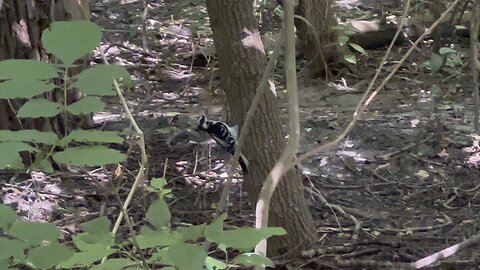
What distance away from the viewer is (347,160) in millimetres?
4027

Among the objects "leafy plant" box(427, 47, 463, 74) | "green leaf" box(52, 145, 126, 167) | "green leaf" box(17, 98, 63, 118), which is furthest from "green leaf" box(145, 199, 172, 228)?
"leafy plant" box(427, 47, 463, 74)

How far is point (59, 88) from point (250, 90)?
58.7 inches

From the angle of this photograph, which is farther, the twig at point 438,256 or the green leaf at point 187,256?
the twig at point 438,256

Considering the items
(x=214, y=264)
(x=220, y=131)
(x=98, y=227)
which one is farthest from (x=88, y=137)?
(x=220, y=131)

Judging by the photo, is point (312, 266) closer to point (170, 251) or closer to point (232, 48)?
point (232, 48)

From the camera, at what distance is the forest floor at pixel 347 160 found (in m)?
3.13

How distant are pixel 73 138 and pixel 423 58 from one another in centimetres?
508

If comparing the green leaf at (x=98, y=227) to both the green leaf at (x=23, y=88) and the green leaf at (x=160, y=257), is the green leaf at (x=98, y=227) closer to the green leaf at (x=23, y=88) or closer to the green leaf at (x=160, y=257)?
the green leaf at (x=160, y=257)

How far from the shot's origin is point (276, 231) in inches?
46.0

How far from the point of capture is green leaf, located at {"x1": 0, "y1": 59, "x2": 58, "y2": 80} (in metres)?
1.09

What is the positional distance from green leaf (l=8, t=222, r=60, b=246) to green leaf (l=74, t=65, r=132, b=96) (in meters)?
0.21

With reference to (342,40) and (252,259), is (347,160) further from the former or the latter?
(252,259)

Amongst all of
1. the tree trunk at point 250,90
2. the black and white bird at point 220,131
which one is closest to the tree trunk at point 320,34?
the tree trunk at point 250,90

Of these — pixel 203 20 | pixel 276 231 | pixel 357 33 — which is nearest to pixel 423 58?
pixel 357 33
